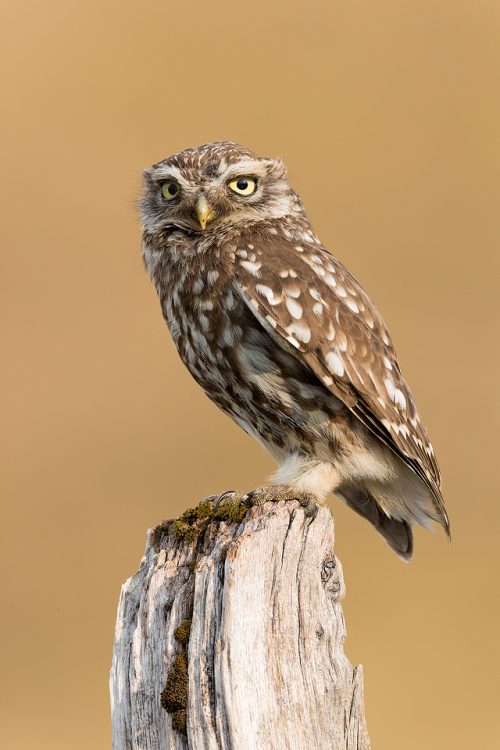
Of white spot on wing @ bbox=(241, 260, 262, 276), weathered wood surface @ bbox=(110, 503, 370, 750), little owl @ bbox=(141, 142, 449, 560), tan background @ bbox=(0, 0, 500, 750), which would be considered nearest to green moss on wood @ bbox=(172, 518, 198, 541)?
weathered wood surface @ bbox=(110, 503, 370, 750)

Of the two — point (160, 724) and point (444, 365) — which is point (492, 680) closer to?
point (444, 365)

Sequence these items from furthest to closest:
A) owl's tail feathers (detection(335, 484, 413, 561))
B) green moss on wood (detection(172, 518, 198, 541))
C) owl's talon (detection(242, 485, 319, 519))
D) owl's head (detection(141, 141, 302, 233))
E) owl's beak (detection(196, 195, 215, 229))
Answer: owl's tail feathers (detection(335, 484, 413, 561))
owl's head (detection(141, 141, 302, 233))
owl's beak (detection(196, 195, 215, 229))
owl's talon (detection(242, 485, 319, 519))
green moss on wood (detection(172, 518, 198, 541))

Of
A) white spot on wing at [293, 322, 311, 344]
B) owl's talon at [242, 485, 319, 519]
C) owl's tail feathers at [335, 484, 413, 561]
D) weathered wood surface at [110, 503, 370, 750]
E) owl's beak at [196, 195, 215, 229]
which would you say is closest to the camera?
weathered wood surface at [110, 503, 370, 750]

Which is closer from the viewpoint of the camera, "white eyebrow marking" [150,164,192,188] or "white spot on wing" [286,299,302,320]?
"white spot on wing" [286,299,302,320]

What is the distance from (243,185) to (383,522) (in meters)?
1.60

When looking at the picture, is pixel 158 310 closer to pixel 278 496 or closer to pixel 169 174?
pixel 169 174

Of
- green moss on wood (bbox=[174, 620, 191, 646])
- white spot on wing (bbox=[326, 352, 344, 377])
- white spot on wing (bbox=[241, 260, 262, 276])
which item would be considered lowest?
green moss on wood (bbox=[174, 620, 191, 646])

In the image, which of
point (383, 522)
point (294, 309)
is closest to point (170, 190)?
point (294, 309)

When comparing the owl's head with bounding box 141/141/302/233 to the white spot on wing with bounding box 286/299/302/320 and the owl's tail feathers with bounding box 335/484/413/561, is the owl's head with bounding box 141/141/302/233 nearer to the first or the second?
the white spot on wing with bounding box 286/299/302/320

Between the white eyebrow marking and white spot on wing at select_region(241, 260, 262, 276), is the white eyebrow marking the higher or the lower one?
the higher one

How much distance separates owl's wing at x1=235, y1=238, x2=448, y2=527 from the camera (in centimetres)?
433

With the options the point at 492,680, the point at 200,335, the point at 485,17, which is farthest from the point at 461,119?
the point at 200,335

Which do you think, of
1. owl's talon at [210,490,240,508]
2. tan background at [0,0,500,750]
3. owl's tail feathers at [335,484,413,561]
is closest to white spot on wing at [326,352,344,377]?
owl's talon at [210,490,240,508]

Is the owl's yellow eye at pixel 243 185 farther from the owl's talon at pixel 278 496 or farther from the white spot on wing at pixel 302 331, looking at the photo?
the owl's talon at pixel 278 496
